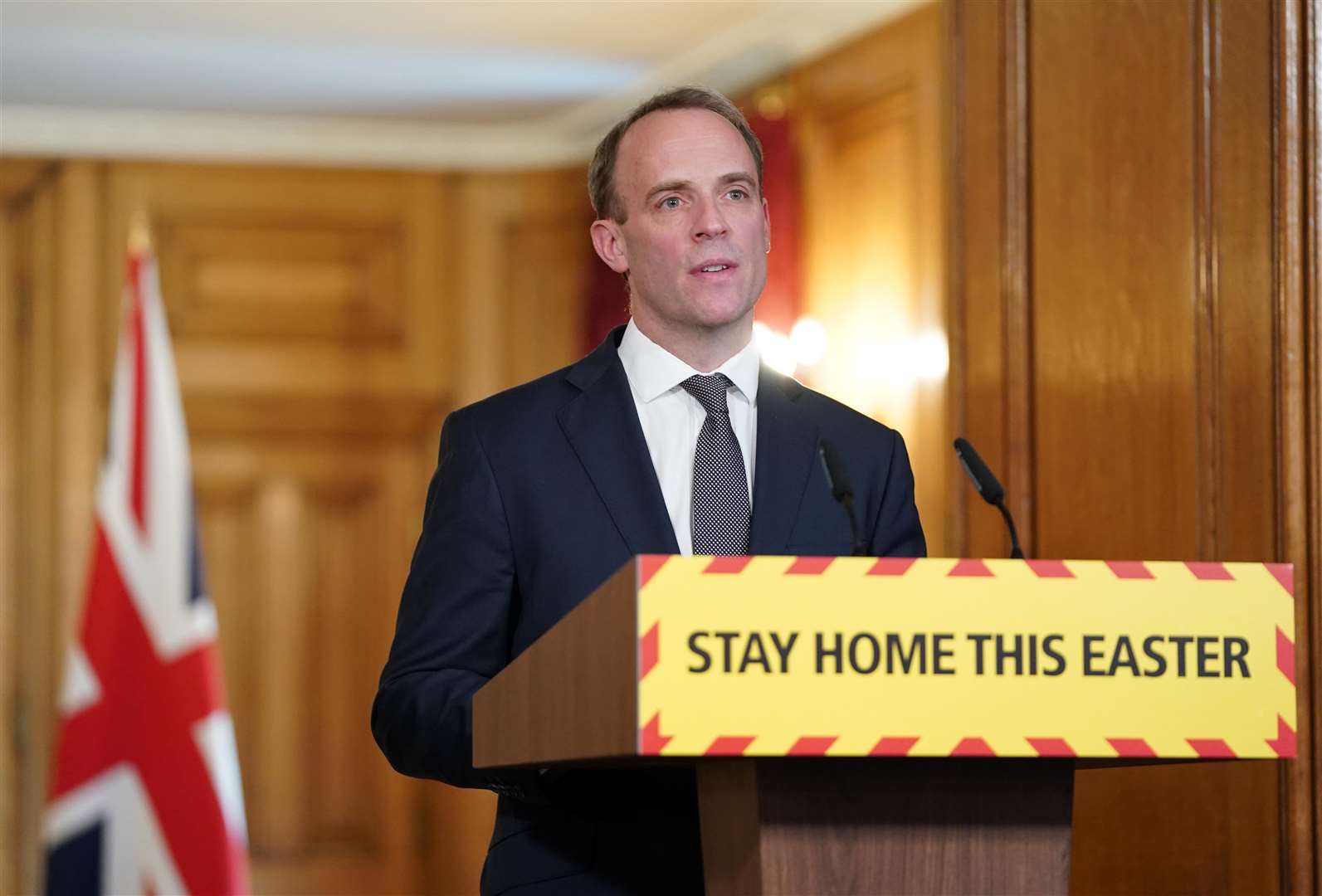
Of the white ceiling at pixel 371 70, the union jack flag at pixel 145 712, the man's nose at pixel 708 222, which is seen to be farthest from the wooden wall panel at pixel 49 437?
the man's nose at pixel 708 222

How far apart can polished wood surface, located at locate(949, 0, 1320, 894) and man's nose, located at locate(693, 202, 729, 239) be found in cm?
78

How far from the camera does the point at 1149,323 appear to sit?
2.46 meters

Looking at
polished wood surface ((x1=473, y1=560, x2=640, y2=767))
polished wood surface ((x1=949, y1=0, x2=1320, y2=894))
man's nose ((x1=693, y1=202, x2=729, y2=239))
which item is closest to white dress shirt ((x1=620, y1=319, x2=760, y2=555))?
man's nose ((x1=693, y1=202, x2=729, y2=239))

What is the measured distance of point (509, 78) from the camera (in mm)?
5621

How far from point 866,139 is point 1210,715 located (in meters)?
3.75

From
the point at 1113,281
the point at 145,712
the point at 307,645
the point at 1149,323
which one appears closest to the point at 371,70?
the point at 307,645

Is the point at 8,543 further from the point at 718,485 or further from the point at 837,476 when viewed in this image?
the point at 837,476

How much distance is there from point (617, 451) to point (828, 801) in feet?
2.39

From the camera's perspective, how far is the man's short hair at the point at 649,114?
2031mm

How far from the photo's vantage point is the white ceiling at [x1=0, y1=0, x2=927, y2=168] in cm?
493

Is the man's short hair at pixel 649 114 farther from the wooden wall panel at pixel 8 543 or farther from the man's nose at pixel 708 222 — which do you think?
the wooden wall panel at pixel 8 543

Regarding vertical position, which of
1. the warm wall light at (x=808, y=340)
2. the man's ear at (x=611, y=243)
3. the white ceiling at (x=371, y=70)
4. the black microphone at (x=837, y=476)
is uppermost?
the white ceiling at (x=371, y=70)

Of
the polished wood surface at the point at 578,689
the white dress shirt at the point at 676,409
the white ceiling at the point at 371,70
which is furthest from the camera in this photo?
the white ceiling at the point at 371,70

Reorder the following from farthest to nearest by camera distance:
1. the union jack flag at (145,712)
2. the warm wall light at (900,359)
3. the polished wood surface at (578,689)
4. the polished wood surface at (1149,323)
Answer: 1. the warm wall light at (900,359)
2. the union jack flag at (145,712)
3. the polished wood surface at (1149,323)
4. the polished wood surface at (578,689)
